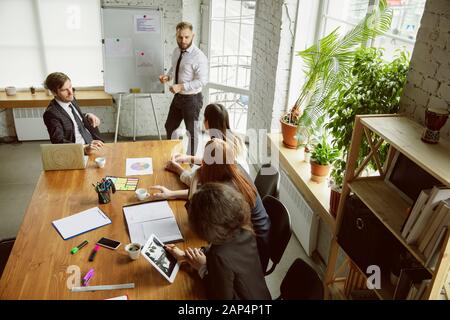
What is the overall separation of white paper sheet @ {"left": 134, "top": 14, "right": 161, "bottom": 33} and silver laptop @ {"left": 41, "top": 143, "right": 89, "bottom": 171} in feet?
7.41

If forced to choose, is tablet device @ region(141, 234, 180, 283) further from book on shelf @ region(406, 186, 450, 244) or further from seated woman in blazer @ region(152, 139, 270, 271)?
book on shelf @ region(406, 186, 450, 244)

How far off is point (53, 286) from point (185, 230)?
0.73 m

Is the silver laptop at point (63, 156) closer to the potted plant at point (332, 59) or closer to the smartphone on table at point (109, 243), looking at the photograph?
the smartphone on table at point (109, 243)

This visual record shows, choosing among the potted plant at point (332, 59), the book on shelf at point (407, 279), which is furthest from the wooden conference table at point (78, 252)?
the potted plant at point (332, 59)

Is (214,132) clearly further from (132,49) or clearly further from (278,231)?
(132,49)

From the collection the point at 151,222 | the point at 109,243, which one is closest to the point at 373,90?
the point at 151,222

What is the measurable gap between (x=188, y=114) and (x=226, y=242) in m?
2.87

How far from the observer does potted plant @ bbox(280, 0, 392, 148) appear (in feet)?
8.32

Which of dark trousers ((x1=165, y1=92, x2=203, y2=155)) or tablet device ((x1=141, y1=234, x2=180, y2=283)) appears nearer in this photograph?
tablet device ((x1=141, y1=234, x2=180, y2=283))

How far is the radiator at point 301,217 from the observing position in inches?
121

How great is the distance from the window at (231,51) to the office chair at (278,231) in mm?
2672

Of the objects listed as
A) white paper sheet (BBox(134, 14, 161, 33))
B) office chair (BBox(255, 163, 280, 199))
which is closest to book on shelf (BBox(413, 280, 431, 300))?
office chair (BBox(255, 163, 280, 199))

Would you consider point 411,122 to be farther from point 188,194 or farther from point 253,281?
point 188,194

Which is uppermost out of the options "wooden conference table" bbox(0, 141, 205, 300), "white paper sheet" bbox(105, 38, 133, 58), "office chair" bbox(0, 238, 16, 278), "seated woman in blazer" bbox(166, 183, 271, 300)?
"white paper sheet" bbox(105, 38, 133, 58)
